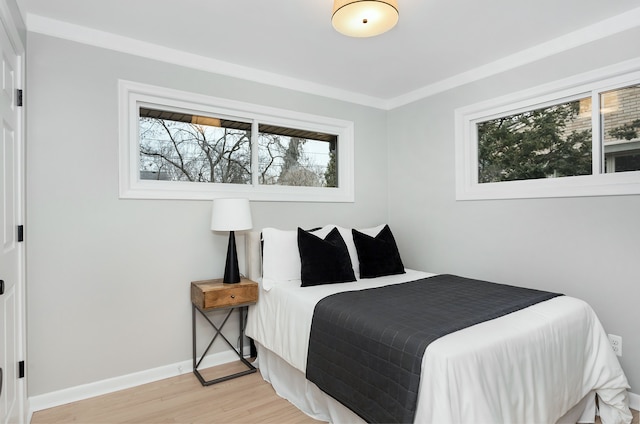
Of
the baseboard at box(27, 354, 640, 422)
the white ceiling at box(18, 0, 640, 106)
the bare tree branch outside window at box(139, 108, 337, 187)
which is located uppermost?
the white ceiling at box(18, 0, 640, 106)

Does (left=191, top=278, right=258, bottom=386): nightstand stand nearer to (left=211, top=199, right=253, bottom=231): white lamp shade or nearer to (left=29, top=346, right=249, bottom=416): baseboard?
(left=29, top=346, right=249, bottom=416): baseboard

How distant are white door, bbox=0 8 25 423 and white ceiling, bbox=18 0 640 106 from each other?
2.09ft

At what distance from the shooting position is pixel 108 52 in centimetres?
265

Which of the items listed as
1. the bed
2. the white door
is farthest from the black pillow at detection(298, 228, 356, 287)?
the white door

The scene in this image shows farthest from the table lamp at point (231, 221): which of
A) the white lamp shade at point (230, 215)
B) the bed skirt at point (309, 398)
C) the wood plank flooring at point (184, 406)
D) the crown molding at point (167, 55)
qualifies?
the crown molding at point (167, 55)

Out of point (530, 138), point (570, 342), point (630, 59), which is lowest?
point (570, 342)

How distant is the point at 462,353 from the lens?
154cm

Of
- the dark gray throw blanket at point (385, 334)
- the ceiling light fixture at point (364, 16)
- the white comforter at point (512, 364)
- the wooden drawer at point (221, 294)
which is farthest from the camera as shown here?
the wooden drawer at point (221, 294)

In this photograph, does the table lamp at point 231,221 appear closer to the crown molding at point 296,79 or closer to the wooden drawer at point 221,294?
the wooden drawer at point 221,294

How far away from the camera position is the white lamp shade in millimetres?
2758

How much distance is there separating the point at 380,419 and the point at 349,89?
3.08 metres

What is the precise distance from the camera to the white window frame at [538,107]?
97.8 inches

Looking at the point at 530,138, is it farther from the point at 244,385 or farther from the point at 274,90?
the point at 244,385

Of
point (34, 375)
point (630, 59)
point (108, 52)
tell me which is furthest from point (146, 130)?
point (630, 59)
